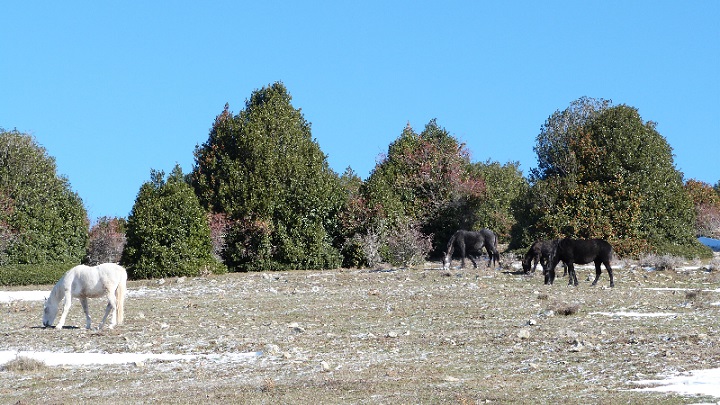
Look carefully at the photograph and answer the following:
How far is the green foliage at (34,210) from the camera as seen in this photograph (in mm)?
51188

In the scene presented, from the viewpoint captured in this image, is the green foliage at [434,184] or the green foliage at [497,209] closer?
the green foliage at [434,184]

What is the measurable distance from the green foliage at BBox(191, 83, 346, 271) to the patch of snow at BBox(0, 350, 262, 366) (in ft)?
102

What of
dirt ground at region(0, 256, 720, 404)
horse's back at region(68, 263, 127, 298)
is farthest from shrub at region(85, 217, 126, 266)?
horse's back at region(68, 263, 127, 298)

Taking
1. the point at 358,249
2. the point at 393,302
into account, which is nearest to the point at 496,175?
the point at 358,249

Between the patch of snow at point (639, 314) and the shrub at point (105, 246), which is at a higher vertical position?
A: the shrub at point (105, 246)

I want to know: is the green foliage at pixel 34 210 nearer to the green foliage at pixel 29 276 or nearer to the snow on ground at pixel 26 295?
the green foliage at pixel 29 276

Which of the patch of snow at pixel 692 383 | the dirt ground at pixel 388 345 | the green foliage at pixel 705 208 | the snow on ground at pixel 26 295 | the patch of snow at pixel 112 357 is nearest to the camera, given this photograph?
the patch of snow at pixel 692 383

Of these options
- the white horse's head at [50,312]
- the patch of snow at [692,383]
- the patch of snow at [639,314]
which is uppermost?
the white horse's head at [50,312]

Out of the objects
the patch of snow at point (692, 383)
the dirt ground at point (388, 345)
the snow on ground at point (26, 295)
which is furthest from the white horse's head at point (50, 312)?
the patch of snow at point (692, 383)

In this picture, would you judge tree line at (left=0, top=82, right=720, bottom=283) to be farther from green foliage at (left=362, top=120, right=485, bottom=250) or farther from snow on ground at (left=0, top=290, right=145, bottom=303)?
snow on ground at (left=0, top=290, right=145, bottom=303)

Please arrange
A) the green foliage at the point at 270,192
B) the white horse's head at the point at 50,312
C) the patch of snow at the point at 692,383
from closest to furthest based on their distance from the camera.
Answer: the patch of snow at the point at 692,383, the white horse's head at the point at 50,312, the green foliage at the point at 270,192

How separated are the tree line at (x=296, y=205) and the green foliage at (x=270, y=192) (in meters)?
0.08

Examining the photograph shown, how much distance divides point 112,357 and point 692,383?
10902 mm

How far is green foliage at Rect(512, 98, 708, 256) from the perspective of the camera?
53000mm
